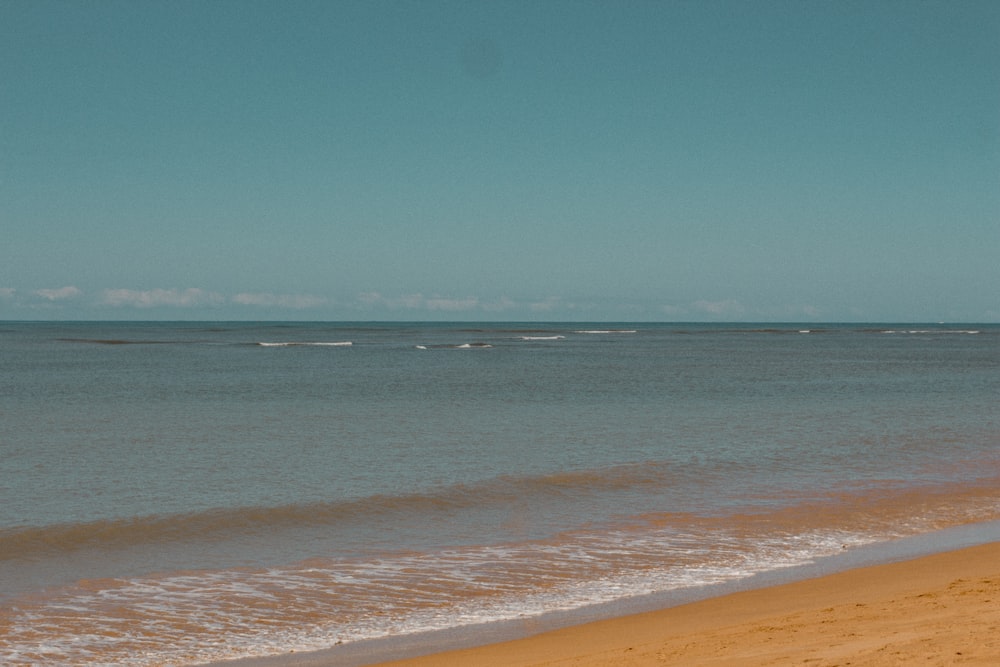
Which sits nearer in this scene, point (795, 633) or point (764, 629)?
point (795, 633)

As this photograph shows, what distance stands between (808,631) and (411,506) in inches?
296

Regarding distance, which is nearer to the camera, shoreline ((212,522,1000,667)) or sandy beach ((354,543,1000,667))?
sandy beach ((354,543,1000,667))

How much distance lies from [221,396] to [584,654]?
2718 cm

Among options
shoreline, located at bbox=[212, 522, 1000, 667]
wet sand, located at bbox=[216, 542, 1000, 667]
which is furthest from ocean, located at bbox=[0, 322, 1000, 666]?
wet sand, located at bbox=[216, 542, 1000, 667]

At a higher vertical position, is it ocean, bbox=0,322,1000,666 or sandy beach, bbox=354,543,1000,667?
sandy beach, bbox=354,543,1000,667

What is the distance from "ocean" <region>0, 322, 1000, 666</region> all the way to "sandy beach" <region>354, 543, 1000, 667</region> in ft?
2.71

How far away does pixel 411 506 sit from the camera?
13383mm

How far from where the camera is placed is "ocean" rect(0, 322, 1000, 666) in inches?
335

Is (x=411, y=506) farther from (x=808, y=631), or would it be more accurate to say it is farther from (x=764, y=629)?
(x=808, y=631)

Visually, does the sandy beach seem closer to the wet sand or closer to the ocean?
the wet sand

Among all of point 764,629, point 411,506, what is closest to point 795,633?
point 764,629

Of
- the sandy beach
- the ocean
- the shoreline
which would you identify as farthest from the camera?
the ocean

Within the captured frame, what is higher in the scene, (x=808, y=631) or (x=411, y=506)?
(x=808, y=631)

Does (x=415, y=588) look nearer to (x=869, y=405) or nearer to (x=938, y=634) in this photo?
(x=938, y=634)
